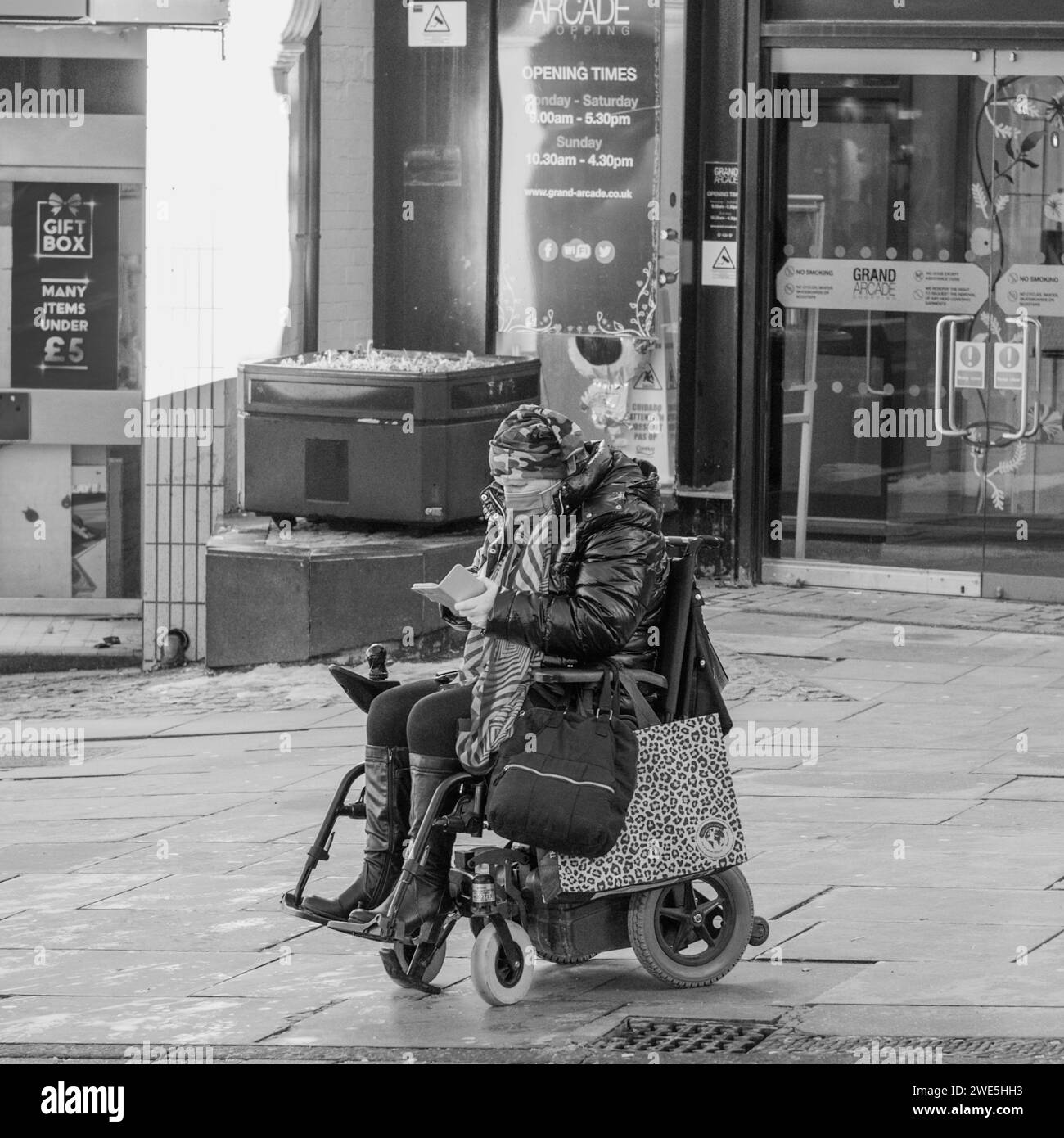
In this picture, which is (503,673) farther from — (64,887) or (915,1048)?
(64,887)

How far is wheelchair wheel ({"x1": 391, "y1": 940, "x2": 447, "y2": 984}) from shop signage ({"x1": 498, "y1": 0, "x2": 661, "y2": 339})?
6355 millimetres

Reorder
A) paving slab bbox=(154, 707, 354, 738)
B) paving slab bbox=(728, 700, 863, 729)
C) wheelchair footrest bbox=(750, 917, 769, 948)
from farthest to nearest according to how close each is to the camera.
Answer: paving slab bbox=(154, 707, 354, 738), paving slab bbox=(728, 700, 863, 729), wheelchair footrest bbox=(750, 917, 769, 948)

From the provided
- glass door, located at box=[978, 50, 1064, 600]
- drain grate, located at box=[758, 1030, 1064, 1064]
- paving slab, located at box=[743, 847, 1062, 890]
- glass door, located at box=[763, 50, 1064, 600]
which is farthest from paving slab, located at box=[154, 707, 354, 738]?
drain grate, located at box=[758, 1030, 1064, 1064]

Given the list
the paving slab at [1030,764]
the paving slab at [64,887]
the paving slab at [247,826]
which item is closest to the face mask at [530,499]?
the paving slab at [64,887]

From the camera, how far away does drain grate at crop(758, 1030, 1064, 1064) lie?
4.82 metres

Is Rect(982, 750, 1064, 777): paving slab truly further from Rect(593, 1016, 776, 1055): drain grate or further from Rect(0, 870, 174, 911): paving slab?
Rect(0, 870, 174, 911): paving slab

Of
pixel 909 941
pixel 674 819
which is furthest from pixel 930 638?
pixel 674 819

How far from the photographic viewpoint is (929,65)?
11.0 m

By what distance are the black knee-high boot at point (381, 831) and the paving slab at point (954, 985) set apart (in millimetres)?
1126

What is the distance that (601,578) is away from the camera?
5219 mm

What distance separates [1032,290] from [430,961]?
22.2ft
